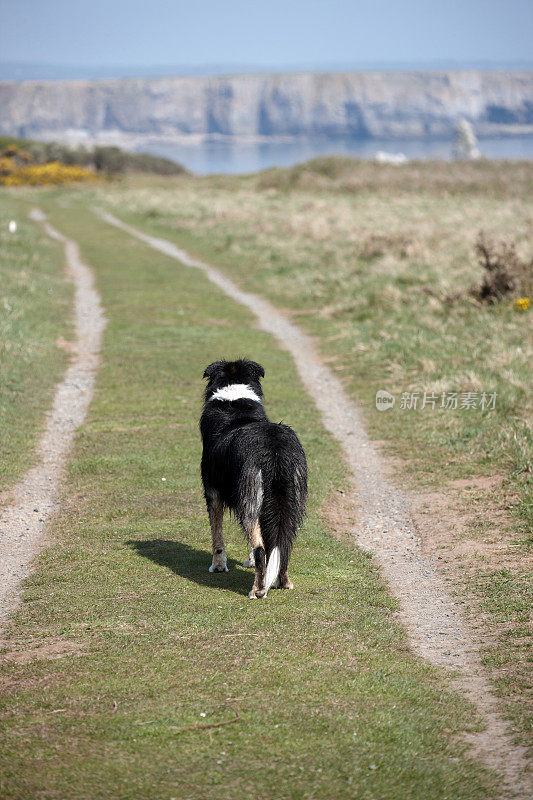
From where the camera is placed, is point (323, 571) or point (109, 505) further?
point (109, 505)

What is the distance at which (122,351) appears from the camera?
58.3 ft

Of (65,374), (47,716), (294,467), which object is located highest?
(294,467)

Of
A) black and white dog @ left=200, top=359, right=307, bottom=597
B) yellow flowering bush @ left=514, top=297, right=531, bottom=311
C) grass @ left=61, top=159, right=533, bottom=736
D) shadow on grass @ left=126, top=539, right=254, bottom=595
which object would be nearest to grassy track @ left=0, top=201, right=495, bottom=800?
shadow on grass @ left=126, top=539, right=254, bottom=595

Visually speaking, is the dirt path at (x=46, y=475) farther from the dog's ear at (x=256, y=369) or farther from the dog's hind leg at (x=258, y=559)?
the dog's ear at (x=256, y=369)

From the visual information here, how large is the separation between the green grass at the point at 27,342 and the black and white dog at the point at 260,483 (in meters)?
4.11

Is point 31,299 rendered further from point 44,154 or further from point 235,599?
point 44,154

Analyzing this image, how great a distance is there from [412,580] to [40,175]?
7711 cm

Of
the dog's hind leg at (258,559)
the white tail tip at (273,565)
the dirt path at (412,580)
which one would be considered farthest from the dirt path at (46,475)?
the dirt path at (412,580)

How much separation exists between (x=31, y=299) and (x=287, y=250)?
12944 millimetres

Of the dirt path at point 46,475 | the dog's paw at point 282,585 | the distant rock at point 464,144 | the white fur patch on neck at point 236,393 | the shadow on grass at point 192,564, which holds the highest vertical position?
the distant rock at point 464,144

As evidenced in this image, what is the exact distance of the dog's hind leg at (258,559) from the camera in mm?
6539

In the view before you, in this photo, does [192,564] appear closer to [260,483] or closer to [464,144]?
[260,483]

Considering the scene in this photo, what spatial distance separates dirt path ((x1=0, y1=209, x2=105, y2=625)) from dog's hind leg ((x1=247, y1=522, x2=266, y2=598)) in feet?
6.64

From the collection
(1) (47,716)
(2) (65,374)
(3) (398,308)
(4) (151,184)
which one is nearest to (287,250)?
(3) (398,308)
